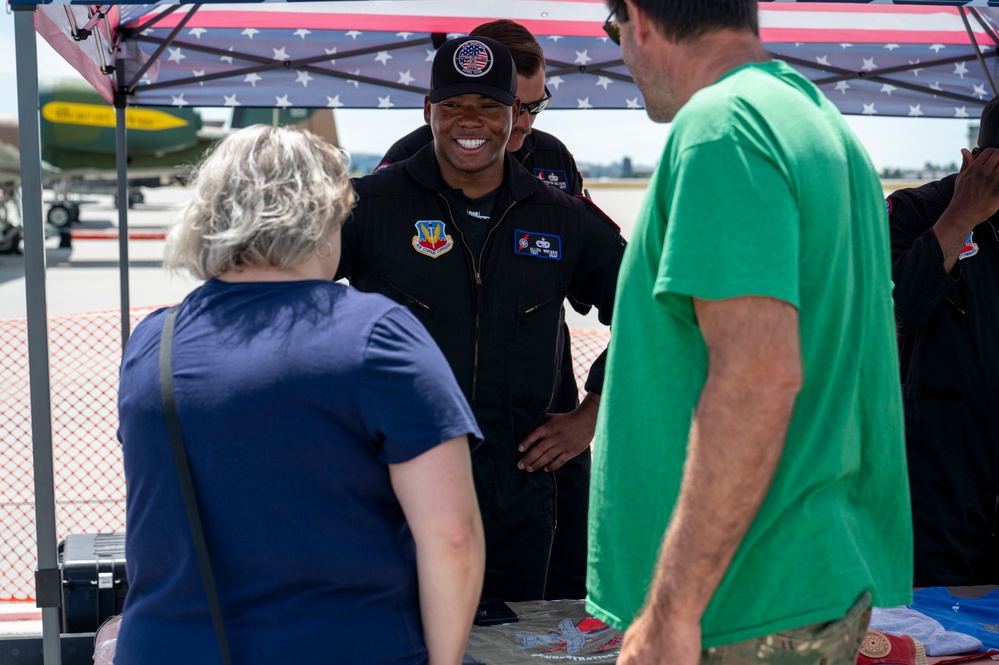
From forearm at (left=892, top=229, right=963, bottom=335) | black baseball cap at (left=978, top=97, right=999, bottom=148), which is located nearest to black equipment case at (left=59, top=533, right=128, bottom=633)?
forearm at (left=892, top=229, right=963, bottom=335)

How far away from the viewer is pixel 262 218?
1463 millimetres

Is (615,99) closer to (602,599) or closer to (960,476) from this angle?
(960,476)

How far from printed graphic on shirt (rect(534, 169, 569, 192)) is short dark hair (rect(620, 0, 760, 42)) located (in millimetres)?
2333

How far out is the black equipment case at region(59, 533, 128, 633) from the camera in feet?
10.3

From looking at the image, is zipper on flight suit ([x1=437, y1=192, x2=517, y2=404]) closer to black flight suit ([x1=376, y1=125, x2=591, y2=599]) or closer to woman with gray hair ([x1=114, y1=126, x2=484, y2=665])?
black flight suit ([x1=376, y1=125, x2=591, y2=599])

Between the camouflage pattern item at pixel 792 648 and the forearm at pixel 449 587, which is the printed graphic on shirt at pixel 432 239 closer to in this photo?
the forearm at pixel 449 587

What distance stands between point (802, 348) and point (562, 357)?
81.0 inches

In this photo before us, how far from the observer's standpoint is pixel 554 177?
3.77 m

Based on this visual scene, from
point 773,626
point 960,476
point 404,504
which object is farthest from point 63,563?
point 960,476

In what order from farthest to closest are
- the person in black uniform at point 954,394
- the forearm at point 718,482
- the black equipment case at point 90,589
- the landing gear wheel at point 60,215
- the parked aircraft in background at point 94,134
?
1. the parked aircraft in background at point 94,134
2. the landing gear wheel at point 60,215
3. the black equipment case at point 90,589
4. the person in black uniform at point 954,394
5. the forearm at point 718,482

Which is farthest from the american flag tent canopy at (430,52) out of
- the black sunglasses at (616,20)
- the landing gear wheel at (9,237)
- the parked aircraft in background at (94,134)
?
the parked aircraft in background at (94,134)

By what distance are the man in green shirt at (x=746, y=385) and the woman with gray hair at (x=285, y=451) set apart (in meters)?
0.27

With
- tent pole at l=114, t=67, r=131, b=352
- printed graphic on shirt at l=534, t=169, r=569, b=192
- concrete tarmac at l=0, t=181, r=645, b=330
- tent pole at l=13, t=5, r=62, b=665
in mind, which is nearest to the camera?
tent pole at l=13, t=5, r=62, b=665

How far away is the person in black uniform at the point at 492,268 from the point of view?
2.77 meters
